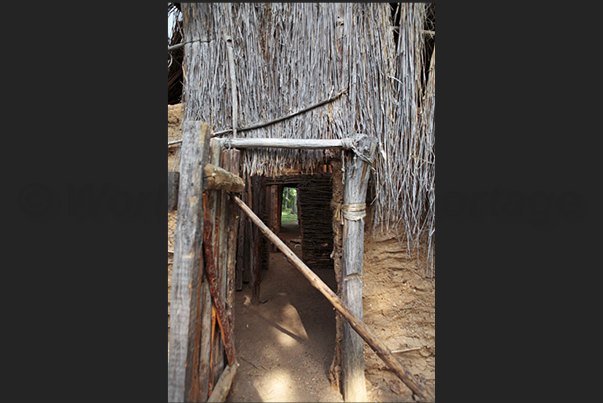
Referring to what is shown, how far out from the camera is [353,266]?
7.70 feet

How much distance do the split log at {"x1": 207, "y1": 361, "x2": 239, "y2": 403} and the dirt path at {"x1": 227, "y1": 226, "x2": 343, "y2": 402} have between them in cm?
36

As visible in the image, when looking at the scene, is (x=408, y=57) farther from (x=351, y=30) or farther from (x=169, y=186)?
(x=169, y=186)

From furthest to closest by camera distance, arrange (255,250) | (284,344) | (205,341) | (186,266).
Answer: (255,250), (284,344), (205,341), (186,266)

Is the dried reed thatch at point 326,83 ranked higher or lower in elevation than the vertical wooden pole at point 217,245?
higher

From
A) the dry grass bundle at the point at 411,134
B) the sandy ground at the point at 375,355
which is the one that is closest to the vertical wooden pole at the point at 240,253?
the sandy ground at the point at 375,355

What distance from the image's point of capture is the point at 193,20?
2.56 metres

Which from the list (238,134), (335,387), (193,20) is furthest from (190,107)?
(335,387)

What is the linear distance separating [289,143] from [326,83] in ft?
2.43

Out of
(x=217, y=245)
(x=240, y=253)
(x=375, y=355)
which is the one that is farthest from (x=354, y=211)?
(x=240, y=253)

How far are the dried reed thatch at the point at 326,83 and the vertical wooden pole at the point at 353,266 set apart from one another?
0.30 m

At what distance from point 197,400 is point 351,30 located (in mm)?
3325

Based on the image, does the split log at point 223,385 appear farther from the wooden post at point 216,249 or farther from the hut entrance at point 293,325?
the hut entrance at point 293,325

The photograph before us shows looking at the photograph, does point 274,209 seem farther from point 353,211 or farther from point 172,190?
point 172,190

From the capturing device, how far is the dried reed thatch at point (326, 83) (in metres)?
2.40
